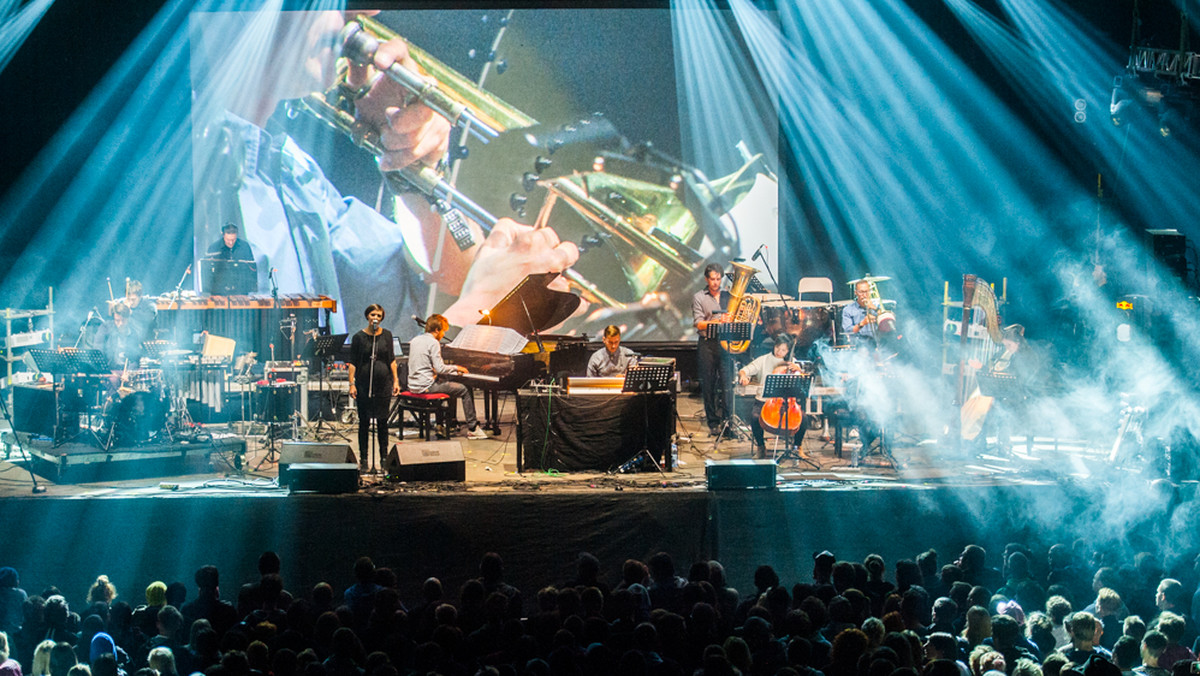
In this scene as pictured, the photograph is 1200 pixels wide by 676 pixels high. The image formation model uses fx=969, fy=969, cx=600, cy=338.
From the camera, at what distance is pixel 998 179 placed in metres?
15.1

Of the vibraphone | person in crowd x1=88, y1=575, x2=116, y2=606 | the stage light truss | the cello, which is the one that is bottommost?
person in crowd x1=88, y1=575, x2=116, y2=606

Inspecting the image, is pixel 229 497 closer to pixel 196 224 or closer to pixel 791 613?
pixel 791 613

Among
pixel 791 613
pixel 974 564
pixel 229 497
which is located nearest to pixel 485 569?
pixel 791 613

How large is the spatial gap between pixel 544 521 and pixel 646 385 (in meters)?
1.87

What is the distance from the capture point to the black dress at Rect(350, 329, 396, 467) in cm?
1045

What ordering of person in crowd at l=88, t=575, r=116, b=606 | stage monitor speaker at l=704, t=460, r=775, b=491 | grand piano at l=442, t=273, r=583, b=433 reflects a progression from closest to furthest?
person in crowd at l=88, t=575, r=116, b=606
stage monitor speaker at l=704, t=460, r=775, b=491
grand piano at l=442, t=273, r=583, b=433

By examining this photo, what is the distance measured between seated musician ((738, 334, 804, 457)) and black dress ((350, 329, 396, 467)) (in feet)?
13.2

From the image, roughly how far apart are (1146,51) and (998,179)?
2.86 meters

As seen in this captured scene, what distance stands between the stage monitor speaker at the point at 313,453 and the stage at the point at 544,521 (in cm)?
31

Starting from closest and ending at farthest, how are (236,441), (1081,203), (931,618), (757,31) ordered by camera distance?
1. (931,618)
2. (236,441)
3. (1081,203)
4. (757,31)

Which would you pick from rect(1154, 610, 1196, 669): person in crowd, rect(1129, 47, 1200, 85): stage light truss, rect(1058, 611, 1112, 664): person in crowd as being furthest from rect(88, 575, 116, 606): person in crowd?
rect(1129, 47, 1200, 85): stage light truss

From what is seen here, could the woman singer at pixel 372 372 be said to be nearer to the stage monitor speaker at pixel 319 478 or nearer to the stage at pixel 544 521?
the stage at pixel 544 521

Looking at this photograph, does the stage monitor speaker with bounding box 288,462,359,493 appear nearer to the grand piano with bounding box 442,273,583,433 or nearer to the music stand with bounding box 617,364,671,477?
the music stand with bounding box 617,364,671,477

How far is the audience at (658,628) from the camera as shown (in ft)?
18.1
